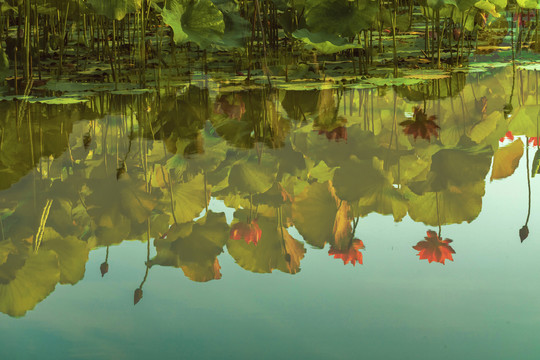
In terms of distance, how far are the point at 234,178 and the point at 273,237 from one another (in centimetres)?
37

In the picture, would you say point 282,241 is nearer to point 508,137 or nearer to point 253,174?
point 253,174

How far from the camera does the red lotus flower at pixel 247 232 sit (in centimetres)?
108

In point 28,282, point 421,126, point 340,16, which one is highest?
point 340,16

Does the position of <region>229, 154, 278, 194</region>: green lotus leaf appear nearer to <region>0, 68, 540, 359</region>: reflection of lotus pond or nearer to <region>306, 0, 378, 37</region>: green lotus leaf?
<region>0, 68, 540, 359</region>: reflection of lotus pond

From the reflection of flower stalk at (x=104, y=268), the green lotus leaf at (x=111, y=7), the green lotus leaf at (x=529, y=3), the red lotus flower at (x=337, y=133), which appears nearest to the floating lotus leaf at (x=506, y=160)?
the red lotus flower at (x=337, y=133)

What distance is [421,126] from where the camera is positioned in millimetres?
2027

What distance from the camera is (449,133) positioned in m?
1.90

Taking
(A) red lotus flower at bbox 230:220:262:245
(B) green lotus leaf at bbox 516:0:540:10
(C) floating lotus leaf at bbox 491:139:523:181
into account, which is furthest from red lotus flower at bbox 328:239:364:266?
(B) green lotus leaf at bbox 516:0:540:10

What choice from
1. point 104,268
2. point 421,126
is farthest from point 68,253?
point 421,126

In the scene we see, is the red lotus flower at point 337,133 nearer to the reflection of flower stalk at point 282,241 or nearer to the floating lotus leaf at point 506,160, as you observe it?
the floating lotus leaf at point 506,160

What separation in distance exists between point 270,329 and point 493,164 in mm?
1005

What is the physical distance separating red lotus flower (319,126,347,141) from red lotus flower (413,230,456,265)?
2.84 feet

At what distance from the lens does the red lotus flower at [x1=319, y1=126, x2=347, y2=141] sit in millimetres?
1884

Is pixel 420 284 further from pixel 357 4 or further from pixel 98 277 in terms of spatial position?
pixel 357 4
